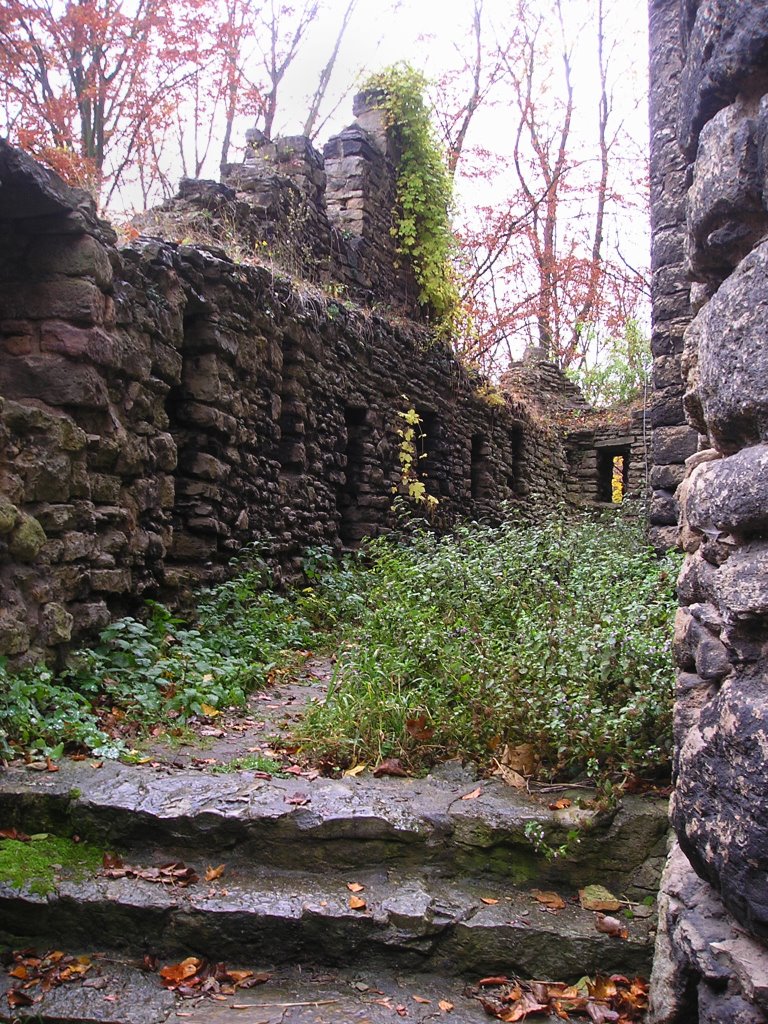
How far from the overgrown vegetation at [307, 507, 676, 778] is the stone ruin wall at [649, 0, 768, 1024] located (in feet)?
5.23

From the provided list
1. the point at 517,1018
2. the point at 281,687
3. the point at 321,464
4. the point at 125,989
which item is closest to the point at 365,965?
the point at 517,1018

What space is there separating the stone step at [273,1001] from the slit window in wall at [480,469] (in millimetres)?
10511

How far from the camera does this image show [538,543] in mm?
7234

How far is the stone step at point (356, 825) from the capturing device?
10.1 feet

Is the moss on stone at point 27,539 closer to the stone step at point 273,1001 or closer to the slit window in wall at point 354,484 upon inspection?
the stone step at point 273,1001

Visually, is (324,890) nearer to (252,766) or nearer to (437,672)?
(252,766)

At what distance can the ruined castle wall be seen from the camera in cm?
449

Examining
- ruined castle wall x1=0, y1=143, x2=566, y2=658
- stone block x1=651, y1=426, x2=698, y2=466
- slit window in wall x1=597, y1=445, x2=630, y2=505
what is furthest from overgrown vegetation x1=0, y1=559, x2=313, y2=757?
slit window in wall x1=597, y1=445, x2=630, y2=505

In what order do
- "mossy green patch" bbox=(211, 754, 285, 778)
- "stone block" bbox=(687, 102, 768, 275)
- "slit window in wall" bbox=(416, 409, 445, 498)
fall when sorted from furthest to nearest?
"slit window in wall" bbox=(416, 409, 445, 498), "mossy green patch" bbox=(211, 754, 285, 778), "stone block" bbox=(687, 102, 768, 275)

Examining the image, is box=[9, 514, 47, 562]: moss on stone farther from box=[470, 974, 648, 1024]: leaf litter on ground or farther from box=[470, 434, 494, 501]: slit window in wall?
box=[470, 434, 494, 501]: slit window in wall

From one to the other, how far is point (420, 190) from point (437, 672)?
31.9 ft

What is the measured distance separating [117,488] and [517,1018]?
3785 millimetres

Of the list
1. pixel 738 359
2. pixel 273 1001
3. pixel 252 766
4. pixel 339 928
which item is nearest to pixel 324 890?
pixel 339 928

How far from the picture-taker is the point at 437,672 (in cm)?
444
